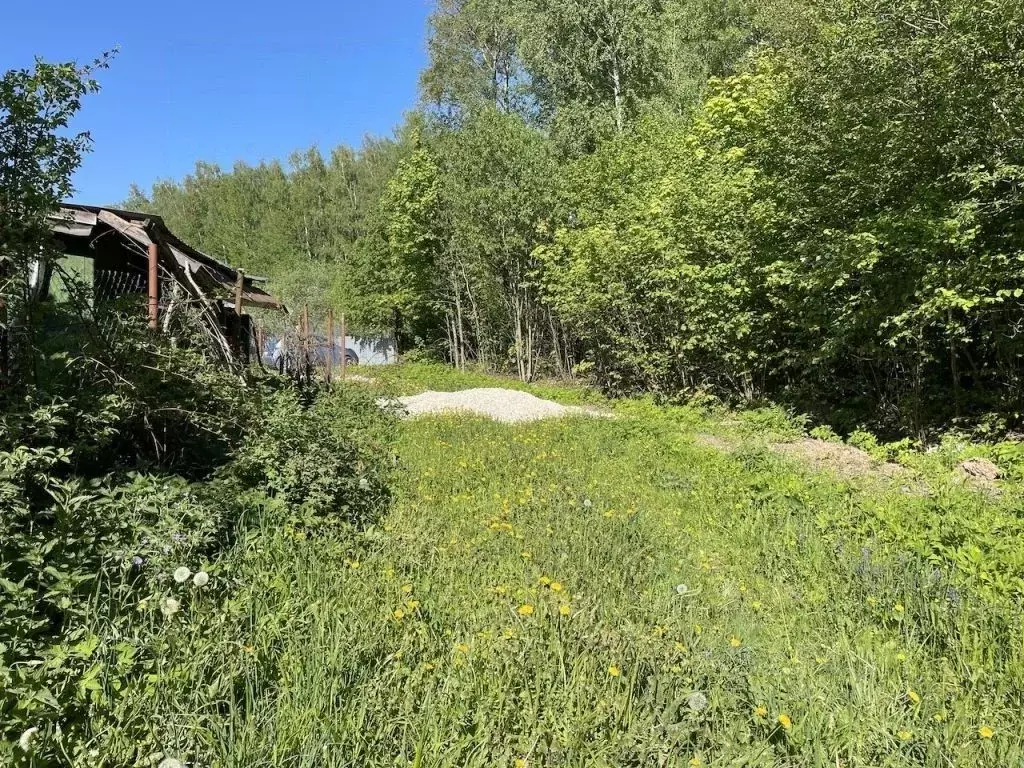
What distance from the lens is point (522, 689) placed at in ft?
7.70

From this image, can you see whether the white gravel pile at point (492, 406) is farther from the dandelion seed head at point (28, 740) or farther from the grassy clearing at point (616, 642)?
the dandelion seed head at point (28, 740)

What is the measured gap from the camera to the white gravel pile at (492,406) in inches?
435

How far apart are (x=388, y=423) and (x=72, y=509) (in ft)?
19.8

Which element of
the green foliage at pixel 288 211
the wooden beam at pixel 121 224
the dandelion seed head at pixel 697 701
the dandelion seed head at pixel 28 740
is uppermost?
the green foliage at pixel 288 211

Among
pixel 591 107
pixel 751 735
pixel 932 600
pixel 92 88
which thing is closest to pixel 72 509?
pixel 92 88

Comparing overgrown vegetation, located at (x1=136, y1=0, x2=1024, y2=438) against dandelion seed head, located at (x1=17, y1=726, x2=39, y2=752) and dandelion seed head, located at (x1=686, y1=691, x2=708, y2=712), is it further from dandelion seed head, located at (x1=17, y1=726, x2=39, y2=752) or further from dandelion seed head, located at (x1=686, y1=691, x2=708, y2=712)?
dandelion seed head, located at (x1=17, y1=726, x2=39, y2=752)

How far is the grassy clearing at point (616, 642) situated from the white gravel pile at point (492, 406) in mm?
6102

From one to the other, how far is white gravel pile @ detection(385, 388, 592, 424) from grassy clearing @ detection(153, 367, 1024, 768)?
6.10 metres

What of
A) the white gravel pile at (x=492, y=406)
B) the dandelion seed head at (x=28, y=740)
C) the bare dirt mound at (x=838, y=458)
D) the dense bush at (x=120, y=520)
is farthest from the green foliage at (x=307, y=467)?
the white gravel pile at (x=492, y=406)

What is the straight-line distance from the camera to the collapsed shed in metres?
4.65

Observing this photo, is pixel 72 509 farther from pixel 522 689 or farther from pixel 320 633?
pixel 522 689

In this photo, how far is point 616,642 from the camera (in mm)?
2607

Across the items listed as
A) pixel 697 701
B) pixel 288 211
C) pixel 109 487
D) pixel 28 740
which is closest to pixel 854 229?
pixel 697 701

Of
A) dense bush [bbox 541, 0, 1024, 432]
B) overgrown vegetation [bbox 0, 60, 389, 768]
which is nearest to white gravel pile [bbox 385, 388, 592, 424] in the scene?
dense bush [bbox 541, 0, 1024, 432]
